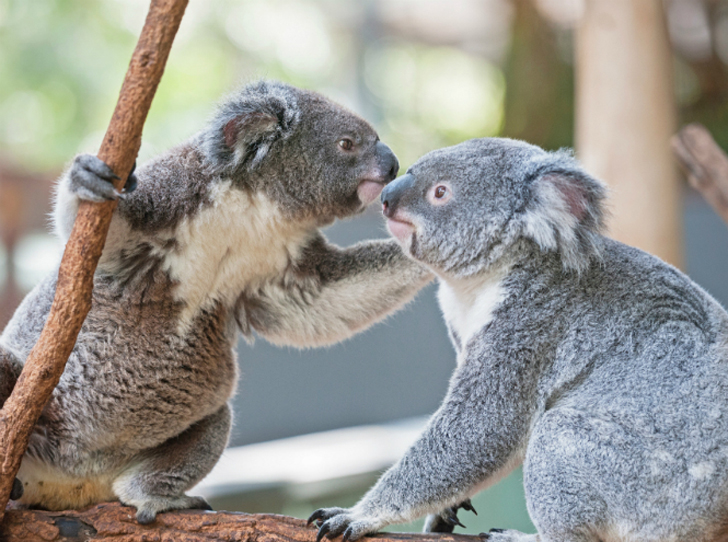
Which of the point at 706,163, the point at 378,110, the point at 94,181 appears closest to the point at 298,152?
the point at 94,181

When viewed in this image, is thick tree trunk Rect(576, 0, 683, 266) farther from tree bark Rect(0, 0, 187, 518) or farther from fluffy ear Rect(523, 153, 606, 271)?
tree bark Rect(0, 0, 187, 518)

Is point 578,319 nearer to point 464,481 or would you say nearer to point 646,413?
point 646,413

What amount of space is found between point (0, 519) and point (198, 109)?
25.7ft

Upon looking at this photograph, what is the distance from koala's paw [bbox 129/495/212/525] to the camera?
252 centimetres

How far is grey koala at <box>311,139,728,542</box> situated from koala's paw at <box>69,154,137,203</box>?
0.97 meters

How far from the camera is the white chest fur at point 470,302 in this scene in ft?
8.04

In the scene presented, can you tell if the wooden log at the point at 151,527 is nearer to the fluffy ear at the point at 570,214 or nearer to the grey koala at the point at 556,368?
the grey koala at the point at 556,368

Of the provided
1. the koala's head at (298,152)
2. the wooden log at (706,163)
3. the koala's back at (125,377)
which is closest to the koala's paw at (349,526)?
the koala's back at (125,377)

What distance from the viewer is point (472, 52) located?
10531 millimetres

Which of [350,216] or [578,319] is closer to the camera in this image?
[578,319]

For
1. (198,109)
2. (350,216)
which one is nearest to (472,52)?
(198,109)

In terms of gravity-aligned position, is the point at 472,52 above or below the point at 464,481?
above

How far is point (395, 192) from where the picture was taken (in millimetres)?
2584

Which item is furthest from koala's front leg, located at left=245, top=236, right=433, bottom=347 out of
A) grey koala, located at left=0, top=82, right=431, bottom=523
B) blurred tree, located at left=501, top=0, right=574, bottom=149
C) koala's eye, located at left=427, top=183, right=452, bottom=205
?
blurred tree, located at left=501, top=0, right=574, bottom=149
